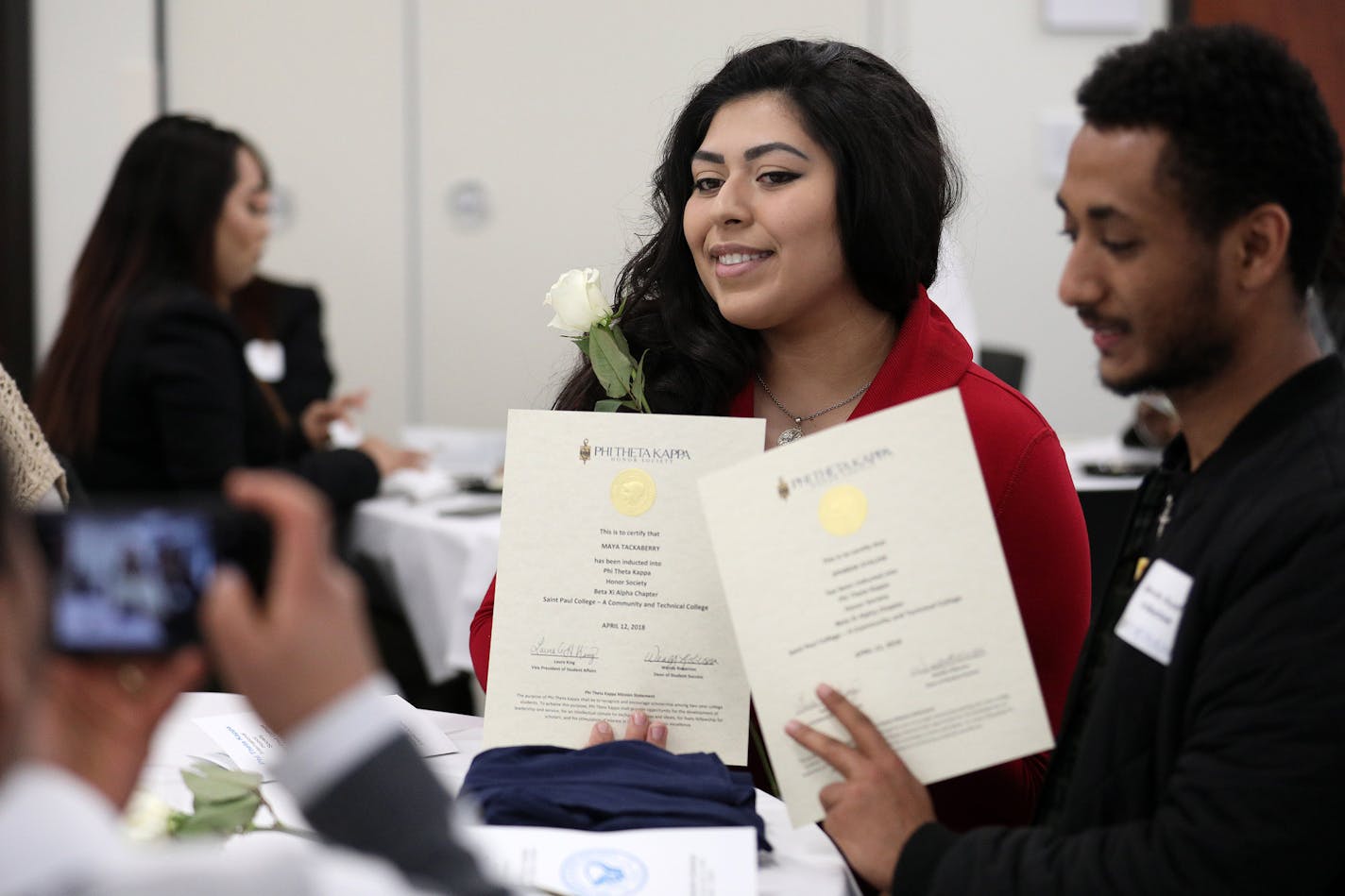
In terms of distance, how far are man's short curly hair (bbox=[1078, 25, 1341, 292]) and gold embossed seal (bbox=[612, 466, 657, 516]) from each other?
2.02 feet

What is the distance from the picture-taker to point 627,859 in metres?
1.25

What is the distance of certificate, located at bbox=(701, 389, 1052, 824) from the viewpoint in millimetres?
1270

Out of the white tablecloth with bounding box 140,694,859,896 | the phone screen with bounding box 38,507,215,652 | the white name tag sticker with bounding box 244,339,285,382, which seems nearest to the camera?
the phone screen with bounding box 38,507,215,652

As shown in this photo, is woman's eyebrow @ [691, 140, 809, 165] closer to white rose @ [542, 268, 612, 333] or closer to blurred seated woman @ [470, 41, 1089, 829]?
blurred seated woman @ [470, 41, 1089, 829]

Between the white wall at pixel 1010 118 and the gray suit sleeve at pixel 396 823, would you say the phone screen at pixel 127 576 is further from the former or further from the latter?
the white wall at pixel 1010 118

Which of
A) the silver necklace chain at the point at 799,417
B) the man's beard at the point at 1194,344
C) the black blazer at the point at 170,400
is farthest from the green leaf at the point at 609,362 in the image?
the black blazer at the point at 170,400

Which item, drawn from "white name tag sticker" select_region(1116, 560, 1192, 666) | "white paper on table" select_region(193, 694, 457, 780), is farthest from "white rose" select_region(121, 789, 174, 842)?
"white name tag sticker" select_region(1116, 560, 1192, 666)

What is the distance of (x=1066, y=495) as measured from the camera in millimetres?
1826

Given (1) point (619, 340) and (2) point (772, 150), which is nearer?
(1) point (619, 340)

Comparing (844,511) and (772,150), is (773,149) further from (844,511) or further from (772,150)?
(844,511)

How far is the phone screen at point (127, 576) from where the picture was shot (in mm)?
658

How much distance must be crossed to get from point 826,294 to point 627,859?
37.3 inches

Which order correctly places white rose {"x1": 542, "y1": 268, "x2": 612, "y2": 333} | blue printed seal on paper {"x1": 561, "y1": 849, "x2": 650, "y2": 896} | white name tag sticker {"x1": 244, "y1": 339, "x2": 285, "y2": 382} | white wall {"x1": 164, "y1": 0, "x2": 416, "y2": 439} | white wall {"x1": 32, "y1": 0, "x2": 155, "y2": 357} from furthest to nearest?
1. white wall {"x1": 164, "y1": 0, "x2": 416, "y2": 439}
2. white wall {"x1": 32, "y1": 0, "x2": 155, "y2": 357}
3. white name tag sticker {"x1": 244, "y1": 339, "x2": 285, "y2": 382}
4. white rose {"x1": 542, "y1": 268, "x2": 612, "y2": 333}
5. blue printed seal on paper {"x1": 561, "y1": 849, "x2": 650, "y2": 896}

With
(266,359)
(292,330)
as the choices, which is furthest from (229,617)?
(292,330)
